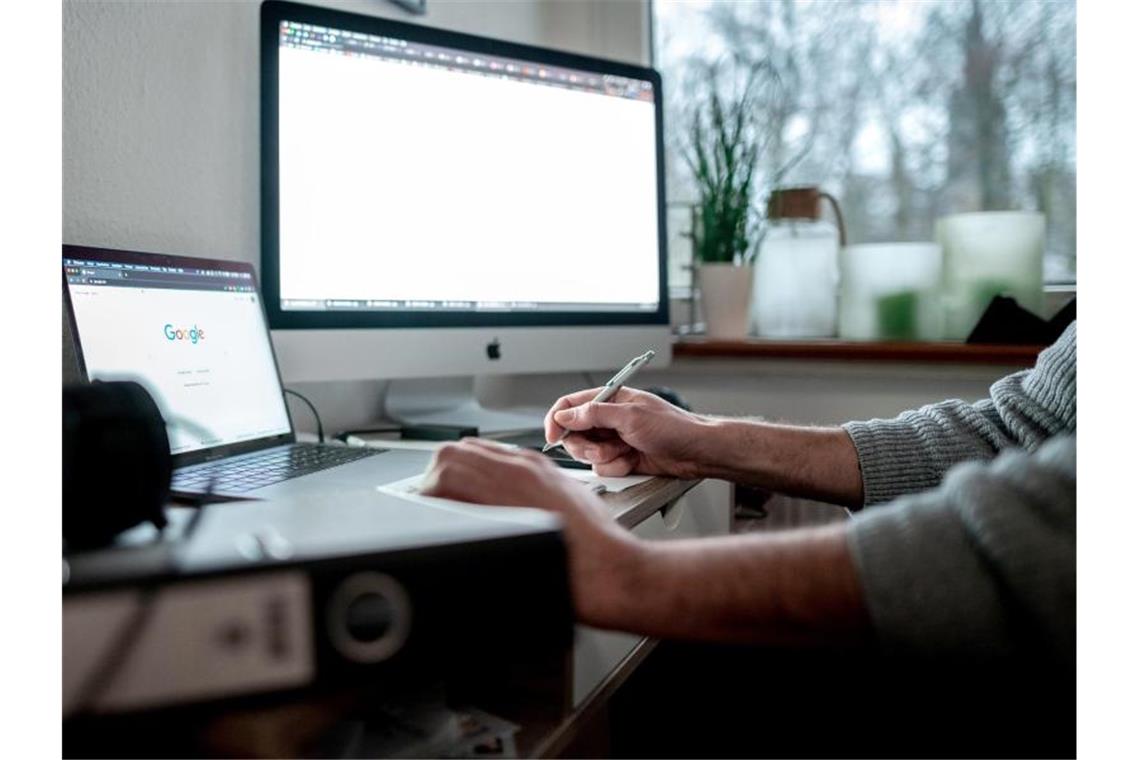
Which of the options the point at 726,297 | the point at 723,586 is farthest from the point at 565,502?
the point at 726,297

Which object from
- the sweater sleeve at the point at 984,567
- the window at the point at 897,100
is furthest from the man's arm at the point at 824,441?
the window at the point at 897,100

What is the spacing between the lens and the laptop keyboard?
0.76m

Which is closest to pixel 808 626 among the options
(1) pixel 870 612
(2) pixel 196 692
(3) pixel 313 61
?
(1) pixel 870 612

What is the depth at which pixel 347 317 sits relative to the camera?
109 cm

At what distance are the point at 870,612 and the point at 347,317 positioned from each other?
766mm

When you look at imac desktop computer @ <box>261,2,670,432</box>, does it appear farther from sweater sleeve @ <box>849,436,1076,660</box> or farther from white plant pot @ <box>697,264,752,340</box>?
sweater sleeve @ <box>849,436,1076,660</box>

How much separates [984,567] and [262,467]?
0.64 metres

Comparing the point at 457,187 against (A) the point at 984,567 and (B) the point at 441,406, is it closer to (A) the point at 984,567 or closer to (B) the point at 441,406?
→ (B) the point at 441,406

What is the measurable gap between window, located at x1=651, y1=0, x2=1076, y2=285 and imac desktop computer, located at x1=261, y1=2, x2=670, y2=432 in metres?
0.45

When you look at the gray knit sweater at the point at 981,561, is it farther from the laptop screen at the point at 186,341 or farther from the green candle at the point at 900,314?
the green candle at the point at 900,314

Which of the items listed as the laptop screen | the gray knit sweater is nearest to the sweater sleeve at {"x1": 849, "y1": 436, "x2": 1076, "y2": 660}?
the gray knit sweater

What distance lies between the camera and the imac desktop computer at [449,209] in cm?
105

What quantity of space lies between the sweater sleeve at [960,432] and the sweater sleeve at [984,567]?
1.33ft
